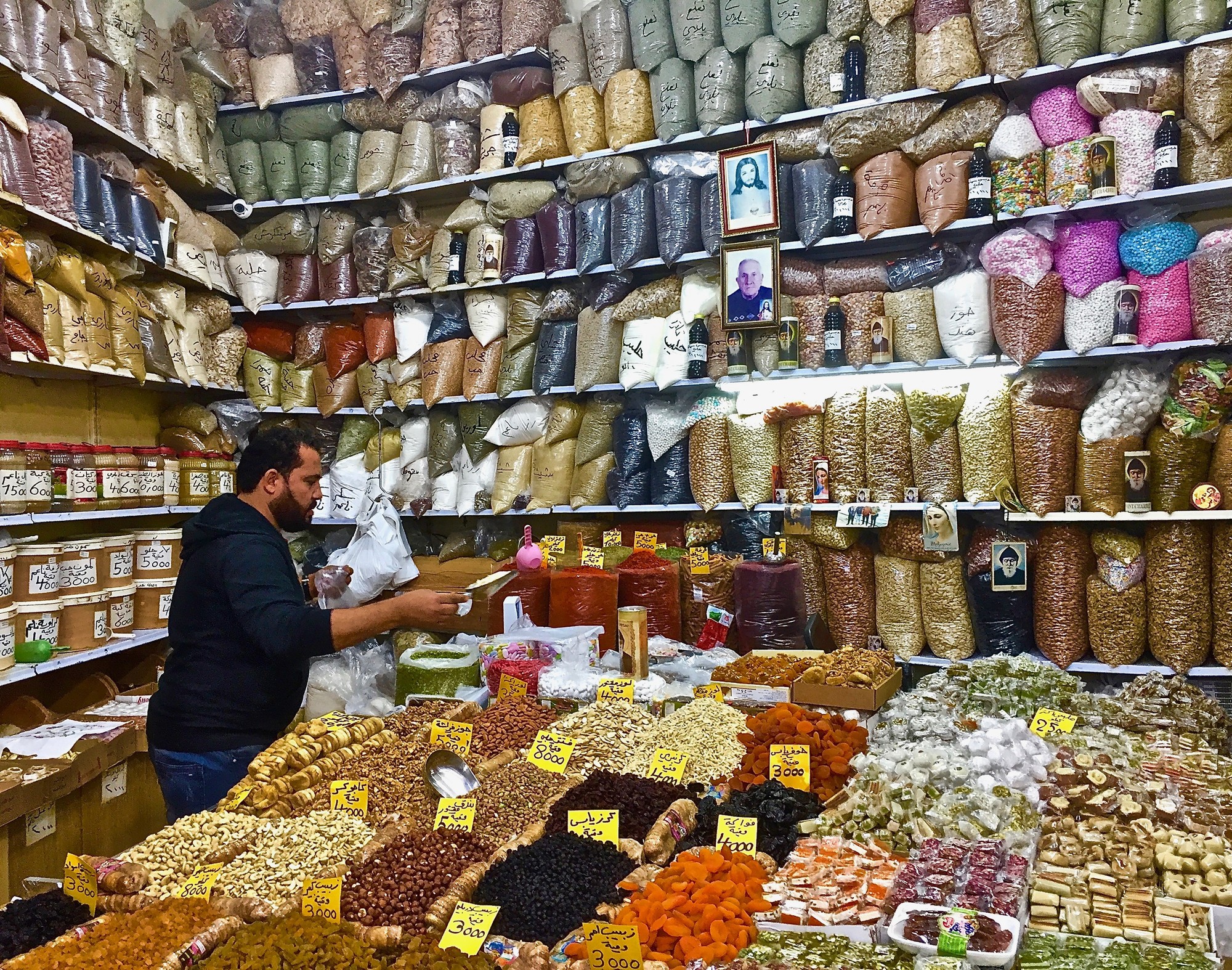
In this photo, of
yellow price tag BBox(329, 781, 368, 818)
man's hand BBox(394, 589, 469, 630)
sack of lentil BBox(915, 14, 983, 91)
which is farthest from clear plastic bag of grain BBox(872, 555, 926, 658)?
yellow price tag BBox(329, 781, 368, 818)

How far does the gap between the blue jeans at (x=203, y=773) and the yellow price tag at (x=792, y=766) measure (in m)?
1.20

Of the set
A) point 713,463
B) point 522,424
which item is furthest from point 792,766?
point 522,424

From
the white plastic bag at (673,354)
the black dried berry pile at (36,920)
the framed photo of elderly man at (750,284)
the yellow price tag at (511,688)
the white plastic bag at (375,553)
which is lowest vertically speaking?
the black dried berry pile at (36,920)

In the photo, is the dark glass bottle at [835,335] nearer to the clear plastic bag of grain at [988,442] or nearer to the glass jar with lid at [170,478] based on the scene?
the clear plastic bag of grain at [988,442]

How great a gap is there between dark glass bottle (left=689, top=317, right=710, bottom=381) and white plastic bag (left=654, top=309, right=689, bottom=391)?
0.09 feet

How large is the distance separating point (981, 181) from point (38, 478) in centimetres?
321

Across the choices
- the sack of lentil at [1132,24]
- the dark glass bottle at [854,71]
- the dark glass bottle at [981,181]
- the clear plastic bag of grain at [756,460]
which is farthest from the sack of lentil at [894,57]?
the clear plastic bag of grain at [756,460]

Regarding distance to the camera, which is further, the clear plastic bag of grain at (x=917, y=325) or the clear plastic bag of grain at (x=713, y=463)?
the clear plastic bag of grain at (x=713, y=463)

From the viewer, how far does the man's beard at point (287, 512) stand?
2.28m

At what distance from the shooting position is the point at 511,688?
2578mm

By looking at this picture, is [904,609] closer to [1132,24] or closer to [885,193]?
[885,193]

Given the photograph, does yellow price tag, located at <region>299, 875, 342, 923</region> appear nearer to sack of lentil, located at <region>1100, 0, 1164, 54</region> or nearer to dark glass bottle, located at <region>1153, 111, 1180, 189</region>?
dark glass bottle, located at <region>1153, 111, 1180, 189</region>

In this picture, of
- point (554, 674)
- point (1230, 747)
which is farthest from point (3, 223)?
point (1230, 747)

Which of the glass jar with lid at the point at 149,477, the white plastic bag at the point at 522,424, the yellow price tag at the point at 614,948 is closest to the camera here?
the yellow price tag at the point at 614,948
